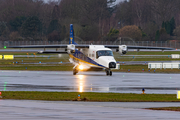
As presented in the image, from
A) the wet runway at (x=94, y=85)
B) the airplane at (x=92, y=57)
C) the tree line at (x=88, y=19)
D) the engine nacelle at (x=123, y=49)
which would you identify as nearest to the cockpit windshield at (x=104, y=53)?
the airplane at (x=92, y=57)

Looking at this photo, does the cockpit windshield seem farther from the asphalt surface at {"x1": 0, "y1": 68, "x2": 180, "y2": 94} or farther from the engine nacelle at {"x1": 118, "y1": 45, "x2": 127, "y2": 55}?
the asphalt surface at {"x1": 0, "y1": 68, "x2": 180, "y2": 94}

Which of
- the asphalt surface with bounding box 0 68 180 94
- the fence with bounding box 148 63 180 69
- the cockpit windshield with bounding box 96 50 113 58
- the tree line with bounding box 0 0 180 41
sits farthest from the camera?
the tree line with bounding box 0 0 180 41

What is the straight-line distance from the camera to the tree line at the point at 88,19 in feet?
417

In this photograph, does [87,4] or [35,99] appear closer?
[35,99]

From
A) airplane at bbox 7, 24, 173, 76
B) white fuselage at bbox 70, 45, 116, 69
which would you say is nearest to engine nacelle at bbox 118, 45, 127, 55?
airplane at bbox 7, 24, 173, 76

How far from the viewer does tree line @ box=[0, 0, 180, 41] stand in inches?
5002

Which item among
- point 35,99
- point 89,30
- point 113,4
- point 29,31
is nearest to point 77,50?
point 35,99

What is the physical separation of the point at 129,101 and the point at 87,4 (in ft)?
479

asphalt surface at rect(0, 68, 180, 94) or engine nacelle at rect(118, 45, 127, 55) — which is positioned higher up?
engine nacelle at rect(118, 45, 127, 55)

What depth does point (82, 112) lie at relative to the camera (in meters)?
13.9

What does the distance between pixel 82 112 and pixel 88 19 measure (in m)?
140

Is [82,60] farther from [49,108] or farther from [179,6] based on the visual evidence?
[179,6]

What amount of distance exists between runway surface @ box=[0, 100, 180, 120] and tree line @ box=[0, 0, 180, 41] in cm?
10257

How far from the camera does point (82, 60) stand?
1586 inches
